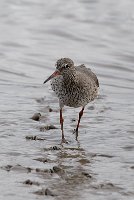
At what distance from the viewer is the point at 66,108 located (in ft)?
42.8

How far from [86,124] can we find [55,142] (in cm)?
131

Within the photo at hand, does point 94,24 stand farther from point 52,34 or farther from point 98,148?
point 98,148

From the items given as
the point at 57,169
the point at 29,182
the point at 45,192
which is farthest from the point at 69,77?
the point at 45,192

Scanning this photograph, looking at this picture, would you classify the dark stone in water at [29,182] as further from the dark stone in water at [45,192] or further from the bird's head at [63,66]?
the bird's head at [63,66]

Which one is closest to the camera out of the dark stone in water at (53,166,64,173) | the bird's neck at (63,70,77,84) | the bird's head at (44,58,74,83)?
the dark stone in water at (53,166,64,173)

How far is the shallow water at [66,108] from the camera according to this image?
848cm

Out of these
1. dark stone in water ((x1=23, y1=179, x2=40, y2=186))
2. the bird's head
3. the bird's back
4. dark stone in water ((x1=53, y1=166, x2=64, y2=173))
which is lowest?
dark stone in water ((x1=53, y1=166, x2=64, y2=173))

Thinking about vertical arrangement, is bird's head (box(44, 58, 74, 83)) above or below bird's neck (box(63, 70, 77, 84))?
above

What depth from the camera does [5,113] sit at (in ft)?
39.8

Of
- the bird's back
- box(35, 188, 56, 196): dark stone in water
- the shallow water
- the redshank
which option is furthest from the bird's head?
box(35, 188, 56, 196): dark stone in water

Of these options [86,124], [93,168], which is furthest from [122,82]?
[93,168]

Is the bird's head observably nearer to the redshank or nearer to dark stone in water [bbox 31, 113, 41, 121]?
the redshank

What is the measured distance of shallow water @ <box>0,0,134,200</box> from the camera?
334 inches

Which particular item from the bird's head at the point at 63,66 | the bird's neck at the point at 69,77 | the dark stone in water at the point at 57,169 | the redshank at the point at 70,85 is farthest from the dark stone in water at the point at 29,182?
the bird's neck at the point at 69,77
